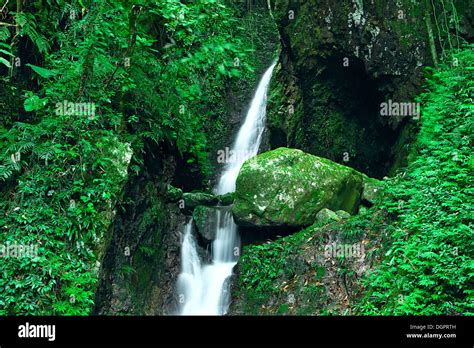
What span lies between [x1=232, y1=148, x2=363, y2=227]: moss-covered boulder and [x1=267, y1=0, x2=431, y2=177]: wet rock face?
1.93 metres

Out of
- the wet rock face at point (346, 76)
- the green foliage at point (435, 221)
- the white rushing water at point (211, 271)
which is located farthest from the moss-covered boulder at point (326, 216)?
the wet rock face at point (346, 76)

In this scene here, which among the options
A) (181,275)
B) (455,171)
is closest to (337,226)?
(455,171)

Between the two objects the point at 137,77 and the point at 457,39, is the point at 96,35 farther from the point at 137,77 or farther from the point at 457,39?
the point at 457,39

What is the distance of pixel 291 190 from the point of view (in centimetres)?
984

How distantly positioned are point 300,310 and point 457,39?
6633 mm

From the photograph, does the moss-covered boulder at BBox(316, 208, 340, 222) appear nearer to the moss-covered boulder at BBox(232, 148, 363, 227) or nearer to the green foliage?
the moss-covered boulder at BBox(232, 148, 363, 227)

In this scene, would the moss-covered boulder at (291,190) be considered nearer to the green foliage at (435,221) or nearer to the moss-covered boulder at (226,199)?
the moss-covered boulder at (226,199)

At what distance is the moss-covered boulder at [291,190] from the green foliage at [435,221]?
6.30 ft

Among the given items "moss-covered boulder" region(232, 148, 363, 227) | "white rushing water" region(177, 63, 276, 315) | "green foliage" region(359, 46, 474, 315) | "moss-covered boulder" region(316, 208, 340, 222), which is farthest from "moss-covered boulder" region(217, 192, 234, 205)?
"green foliage" region(359, 46, 474, 315)

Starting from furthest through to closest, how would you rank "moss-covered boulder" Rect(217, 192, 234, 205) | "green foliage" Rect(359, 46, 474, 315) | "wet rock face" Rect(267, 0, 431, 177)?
"moss-covered boulder" Rect(217, 192, 234, 205), "wet rock face" Rect(267, 0, 431, 177), "green foliage" Rect(359, 46, 474, 315)

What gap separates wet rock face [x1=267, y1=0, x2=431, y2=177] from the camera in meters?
10.6
